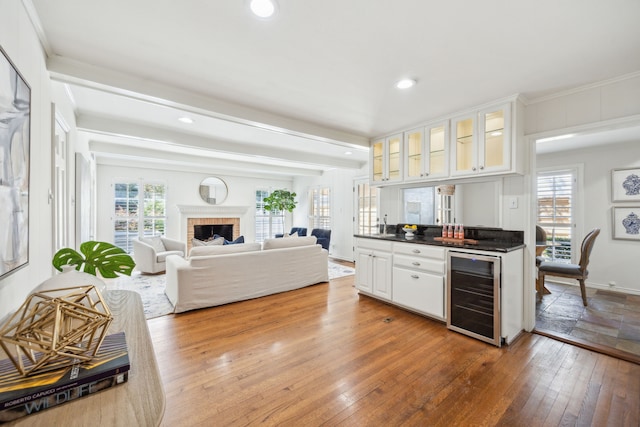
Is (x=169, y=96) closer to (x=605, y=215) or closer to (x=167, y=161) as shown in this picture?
(x=167, y=161)

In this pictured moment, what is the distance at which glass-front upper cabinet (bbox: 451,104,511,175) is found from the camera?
274 cm

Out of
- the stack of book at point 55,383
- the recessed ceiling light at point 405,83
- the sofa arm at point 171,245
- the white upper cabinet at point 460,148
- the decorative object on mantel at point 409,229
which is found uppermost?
the recessed ceiling light at point 405,83

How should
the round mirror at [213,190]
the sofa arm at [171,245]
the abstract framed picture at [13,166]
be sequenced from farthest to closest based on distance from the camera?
the round mirror at [213,190], the sofa arm at [171,245], the abstract framed picture at [13,166]

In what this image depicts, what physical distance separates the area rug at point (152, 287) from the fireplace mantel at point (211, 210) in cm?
194

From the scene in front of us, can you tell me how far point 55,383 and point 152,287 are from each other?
4.10 m

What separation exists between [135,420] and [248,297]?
323 cm

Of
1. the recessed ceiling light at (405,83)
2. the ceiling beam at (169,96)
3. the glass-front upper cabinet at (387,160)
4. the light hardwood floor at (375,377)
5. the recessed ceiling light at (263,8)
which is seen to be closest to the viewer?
the recessed ceiling light at (263,8)

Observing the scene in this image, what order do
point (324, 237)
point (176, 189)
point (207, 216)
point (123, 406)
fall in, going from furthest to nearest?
point (207, 216), point (324, 237), point (176, 189), point (123, 406)

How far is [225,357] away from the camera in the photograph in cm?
228

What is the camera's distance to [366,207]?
20.4 feet

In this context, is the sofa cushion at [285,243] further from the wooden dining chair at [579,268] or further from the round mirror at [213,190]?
the round mirror at [213,190]

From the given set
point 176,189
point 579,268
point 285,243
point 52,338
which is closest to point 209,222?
point 176,189

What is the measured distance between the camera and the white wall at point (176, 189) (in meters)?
5.71

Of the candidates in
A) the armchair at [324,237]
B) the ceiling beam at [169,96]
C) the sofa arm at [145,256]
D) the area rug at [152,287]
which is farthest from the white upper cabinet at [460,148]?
the sofa arm at [145,256]
